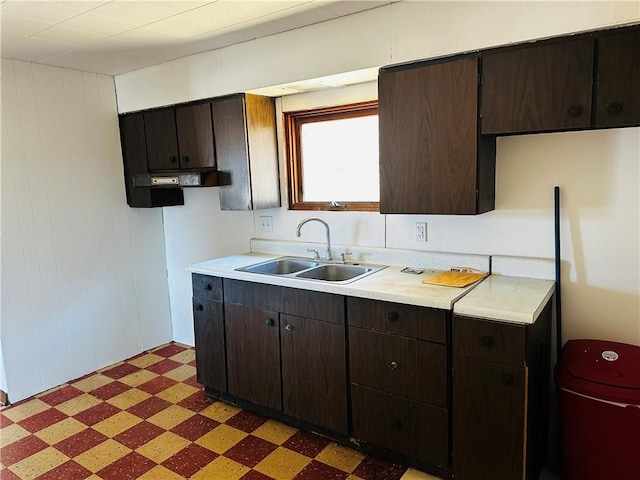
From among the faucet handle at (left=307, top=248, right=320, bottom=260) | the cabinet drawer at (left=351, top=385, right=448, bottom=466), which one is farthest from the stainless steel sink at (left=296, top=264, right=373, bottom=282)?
the cabinet drawer at (left=351, top=385, right=448, bottom=466)

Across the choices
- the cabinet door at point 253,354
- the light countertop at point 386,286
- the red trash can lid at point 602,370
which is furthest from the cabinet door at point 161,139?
the red trash can lid at point 602,370

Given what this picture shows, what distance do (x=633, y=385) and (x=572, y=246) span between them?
0.68 m

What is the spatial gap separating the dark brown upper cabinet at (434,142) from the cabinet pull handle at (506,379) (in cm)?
74

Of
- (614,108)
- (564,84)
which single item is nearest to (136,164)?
(564,84)

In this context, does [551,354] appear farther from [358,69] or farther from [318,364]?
[358,69]

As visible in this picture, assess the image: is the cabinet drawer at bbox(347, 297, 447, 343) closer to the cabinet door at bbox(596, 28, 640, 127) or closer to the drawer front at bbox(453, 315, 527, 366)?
the drawer front at bbox(453, 315, 527, 366)

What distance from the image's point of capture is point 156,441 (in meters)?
2.52

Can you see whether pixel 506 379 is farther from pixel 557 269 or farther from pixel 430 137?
pixel 430 137

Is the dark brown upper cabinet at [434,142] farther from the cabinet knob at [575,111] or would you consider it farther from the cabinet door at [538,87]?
the cabinet knob at [575,111]

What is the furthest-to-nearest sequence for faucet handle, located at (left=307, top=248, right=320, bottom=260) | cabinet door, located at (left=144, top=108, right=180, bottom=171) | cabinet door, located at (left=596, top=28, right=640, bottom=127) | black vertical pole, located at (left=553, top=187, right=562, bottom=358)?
cabinet door, located at (left=144, top=108, right=180, bottom=171), faucet handle, located at (left=307, top=248, right=320, bottom=260), black vertical pole, located at (left=553, top=187, right=562, bottom=358), cabinet door, located at (left=596, top=28, right=640, bottom=127)

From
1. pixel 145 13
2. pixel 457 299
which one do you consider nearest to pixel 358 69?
pixel 145 13

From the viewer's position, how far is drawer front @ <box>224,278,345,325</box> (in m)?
2.28

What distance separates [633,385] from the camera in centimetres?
170

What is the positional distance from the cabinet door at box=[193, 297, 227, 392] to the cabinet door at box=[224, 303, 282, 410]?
0.21 ft
